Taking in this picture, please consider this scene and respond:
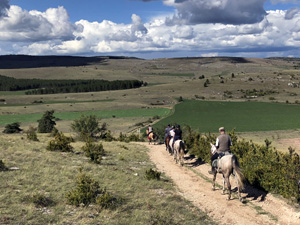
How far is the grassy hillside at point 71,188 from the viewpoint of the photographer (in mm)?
10125

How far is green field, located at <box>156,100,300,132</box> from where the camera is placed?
6869 cm

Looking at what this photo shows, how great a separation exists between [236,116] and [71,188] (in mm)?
78689

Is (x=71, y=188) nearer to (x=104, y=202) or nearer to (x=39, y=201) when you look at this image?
(x=39, y=201)

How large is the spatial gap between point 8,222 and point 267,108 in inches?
3942

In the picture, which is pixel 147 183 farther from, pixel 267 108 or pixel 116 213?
pixel 267 108

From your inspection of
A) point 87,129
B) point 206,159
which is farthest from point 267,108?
point 206,159

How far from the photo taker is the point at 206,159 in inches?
908

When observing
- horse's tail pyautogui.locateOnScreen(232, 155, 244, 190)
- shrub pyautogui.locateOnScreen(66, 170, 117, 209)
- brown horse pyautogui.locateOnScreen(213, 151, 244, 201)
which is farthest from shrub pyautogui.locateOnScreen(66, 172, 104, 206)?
horse's tail pyautogui.locateOnScreen(232, 155, 244, 190)

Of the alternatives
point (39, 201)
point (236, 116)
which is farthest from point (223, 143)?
point (236, 116)

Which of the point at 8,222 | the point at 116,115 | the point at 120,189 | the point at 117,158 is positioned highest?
the point at 8,222

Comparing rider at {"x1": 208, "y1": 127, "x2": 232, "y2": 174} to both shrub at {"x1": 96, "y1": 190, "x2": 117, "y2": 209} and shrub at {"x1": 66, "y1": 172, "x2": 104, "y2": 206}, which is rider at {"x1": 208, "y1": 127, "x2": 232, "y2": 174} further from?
shrub at {"x1": 66, "y1": 172, "x2": 104, "y2": 206}

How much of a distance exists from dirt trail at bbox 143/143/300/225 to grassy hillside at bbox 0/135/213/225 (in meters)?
0.79

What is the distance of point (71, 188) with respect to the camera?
42.8ft

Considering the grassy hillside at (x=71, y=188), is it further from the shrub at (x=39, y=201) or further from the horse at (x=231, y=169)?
the horse at (x=231, y=169)
